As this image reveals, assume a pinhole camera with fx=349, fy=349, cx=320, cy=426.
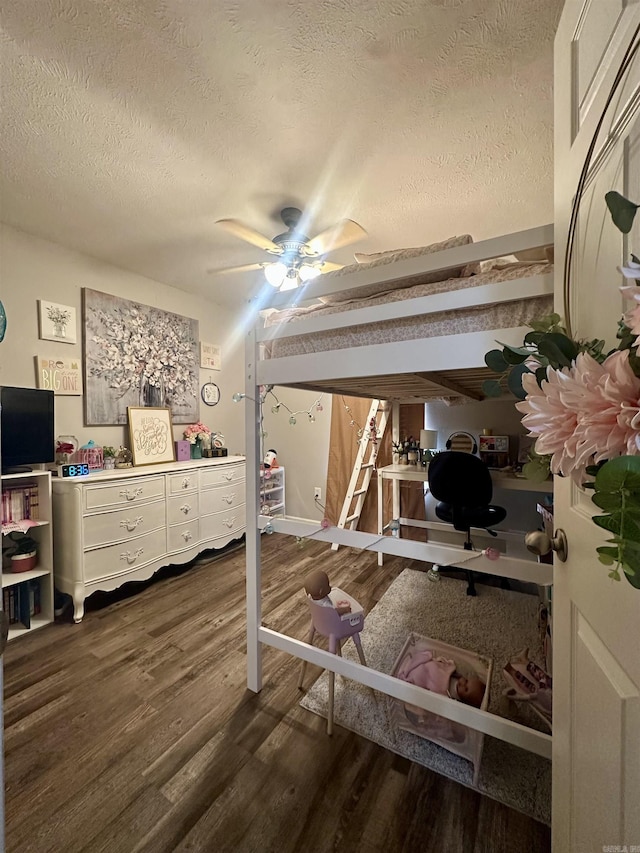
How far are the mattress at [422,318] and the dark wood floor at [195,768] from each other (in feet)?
4.85

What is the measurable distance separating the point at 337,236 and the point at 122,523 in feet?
7.50

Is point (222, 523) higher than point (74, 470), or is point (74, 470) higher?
point (74, 470)

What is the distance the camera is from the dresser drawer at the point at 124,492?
7.23 feet

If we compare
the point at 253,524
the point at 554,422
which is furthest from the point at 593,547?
the point at 253,524

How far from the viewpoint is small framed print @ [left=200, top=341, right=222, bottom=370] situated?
355 cm

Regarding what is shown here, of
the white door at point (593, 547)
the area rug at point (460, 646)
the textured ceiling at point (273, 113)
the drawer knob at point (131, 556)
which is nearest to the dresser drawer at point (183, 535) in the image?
the drawer knob at point (131, 556)

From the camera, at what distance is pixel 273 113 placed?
4.80 feet

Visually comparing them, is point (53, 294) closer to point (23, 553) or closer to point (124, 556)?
point (23, 553)

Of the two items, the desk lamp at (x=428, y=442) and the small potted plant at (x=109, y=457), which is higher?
the desk lamp at (x=428, y=442)

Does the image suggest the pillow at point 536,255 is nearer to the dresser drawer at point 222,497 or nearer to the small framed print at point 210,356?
the dresser drawer at point 222,497

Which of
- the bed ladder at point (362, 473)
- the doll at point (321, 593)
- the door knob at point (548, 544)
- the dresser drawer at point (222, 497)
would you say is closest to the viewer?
the door knob at point (548, 544)

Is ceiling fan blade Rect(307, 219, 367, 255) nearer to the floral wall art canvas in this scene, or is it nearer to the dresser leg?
the floral wall art canvas

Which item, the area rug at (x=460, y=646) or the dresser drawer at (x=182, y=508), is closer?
the area rug at (x=460, y=646)

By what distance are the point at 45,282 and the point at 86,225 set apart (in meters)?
0.52
